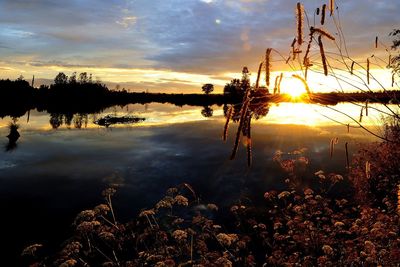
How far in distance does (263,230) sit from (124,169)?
13.5 metres

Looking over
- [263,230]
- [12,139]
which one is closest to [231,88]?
[12,139]

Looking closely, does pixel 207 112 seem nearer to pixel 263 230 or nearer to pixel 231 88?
pixel 263 230

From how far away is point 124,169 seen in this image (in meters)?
27.2

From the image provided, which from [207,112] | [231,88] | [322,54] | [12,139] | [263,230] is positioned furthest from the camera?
[231,88]

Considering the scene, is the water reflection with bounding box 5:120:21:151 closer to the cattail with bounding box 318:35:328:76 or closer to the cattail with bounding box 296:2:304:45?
the cattail with bounding box 296:2:304:45

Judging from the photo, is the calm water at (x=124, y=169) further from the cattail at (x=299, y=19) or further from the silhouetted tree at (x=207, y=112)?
the silhouetted tree at (x=207, y=112)

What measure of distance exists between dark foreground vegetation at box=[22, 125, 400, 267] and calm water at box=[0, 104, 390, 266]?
145 cm

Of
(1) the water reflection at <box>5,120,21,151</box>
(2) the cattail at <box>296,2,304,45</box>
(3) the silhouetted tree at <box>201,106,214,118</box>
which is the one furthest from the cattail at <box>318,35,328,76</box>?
(3) the silhouetted tree at <box>201,106,214,118</box>

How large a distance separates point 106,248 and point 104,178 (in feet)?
34.6

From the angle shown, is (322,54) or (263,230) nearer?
(322,54)

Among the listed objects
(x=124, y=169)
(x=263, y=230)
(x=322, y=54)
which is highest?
(x=322, y=54)

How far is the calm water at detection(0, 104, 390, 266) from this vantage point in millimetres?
18719

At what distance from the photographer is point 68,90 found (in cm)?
13012

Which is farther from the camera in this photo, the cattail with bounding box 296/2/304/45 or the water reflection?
the water reflection
